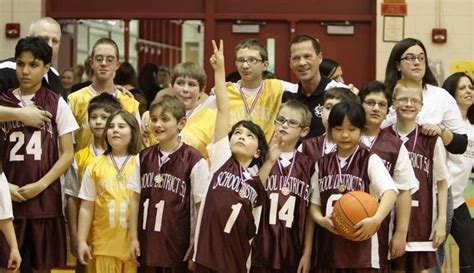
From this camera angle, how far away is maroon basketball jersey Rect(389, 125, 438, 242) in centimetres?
533

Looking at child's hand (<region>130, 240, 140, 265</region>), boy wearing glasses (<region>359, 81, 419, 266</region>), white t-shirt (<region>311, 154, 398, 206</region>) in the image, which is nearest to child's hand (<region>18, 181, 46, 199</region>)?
child's hand (<region>130, 240, 140, 265</region>)

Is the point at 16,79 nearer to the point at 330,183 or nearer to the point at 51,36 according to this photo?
the point at 51,36

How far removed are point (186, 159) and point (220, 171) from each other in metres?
0.28

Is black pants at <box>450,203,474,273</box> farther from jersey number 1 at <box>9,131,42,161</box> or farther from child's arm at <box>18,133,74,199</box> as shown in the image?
jersey number 1 at <box>9,131,42,161</box>

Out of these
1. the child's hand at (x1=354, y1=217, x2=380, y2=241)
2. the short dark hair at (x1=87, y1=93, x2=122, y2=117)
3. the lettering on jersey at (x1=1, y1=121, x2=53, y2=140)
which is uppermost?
the short dark hair at (x1=87, y1=93, x2=122, y2=117)

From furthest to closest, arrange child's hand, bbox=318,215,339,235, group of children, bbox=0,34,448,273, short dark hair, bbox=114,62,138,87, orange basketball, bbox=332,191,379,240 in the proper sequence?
short dark hair, bbox=114,62,138,87
group of children, bbox=0,34,448,273
child's hand, bbox=318,215,339,235
orange basketball, bbox=332,191,379,240

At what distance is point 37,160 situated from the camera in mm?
5363

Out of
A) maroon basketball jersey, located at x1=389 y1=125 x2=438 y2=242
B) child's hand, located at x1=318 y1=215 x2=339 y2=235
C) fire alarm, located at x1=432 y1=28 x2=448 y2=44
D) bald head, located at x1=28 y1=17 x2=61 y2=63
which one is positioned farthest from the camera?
fire alarm, located at x1=432 y1=28 x2=448 y2=44

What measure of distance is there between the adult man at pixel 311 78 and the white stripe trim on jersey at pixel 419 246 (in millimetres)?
905

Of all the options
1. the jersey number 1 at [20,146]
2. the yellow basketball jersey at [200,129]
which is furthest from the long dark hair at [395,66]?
the jersey number 1 at [20,146]

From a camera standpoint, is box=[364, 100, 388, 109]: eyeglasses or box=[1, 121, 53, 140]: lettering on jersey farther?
box=[1, 121, 53, 140]: lettering on jersey

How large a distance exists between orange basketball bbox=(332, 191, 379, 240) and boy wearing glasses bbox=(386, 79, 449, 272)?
0.60 m

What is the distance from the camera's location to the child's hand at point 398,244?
5109mm

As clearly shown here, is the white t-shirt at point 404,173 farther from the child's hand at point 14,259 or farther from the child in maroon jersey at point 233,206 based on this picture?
the child's hand at point 14,259
